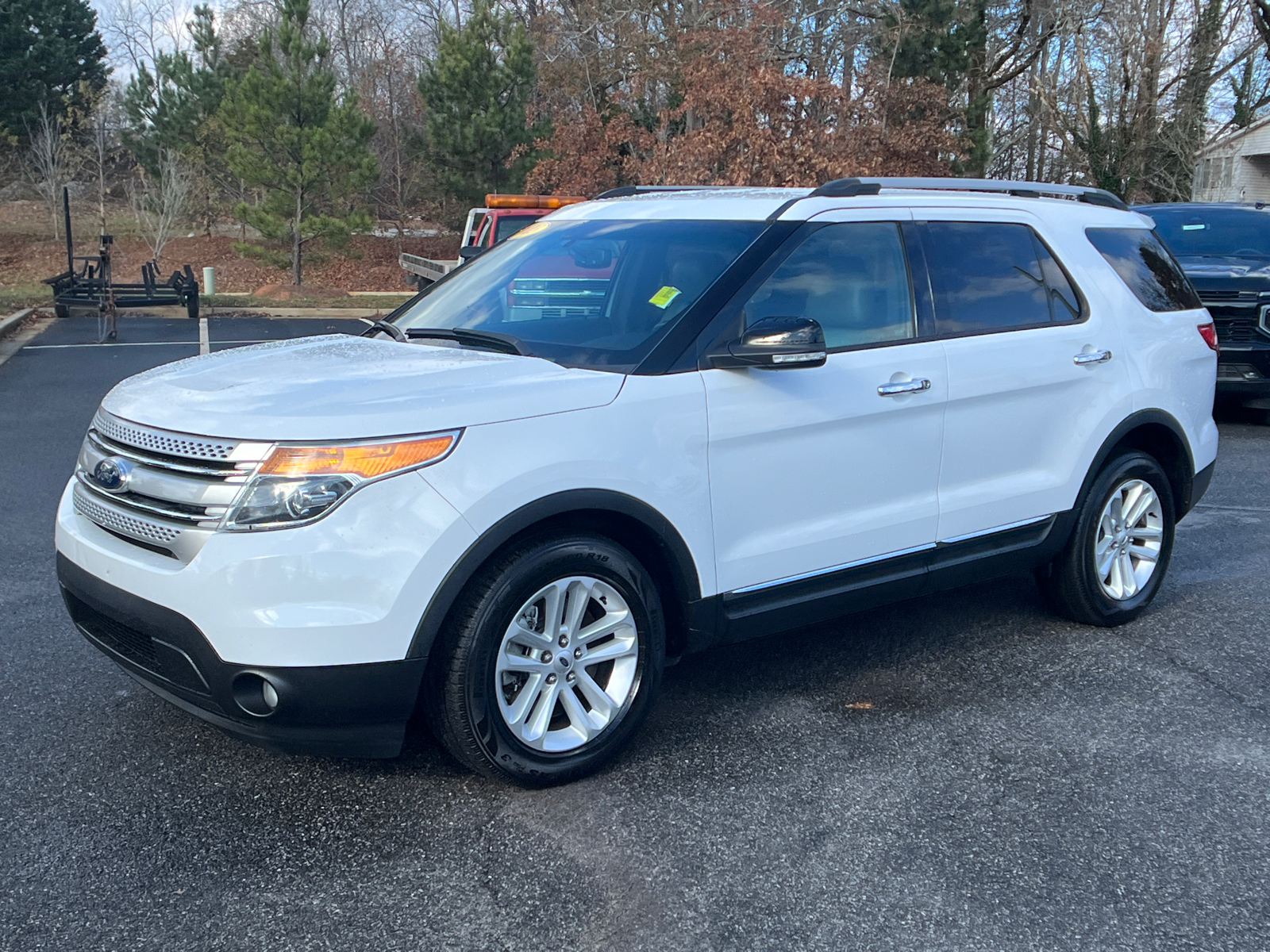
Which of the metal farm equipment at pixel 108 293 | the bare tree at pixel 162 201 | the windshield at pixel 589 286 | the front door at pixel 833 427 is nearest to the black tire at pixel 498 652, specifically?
the front door at pixel 833 427

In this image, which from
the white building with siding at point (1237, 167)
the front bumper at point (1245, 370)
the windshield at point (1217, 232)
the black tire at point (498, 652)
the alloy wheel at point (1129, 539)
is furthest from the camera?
the white building with siding at point (1237, 167)

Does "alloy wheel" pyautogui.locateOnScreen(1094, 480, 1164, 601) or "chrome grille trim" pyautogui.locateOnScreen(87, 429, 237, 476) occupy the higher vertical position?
"chrome grille trim" pyautogui.locateOnScreen(87, 429, 237, 476)

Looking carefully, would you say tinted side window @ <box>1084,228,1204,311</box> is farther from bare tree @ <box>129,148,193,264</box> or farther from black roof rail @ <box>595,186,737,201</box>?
bare tree @ <box>129,148,193,264</box>

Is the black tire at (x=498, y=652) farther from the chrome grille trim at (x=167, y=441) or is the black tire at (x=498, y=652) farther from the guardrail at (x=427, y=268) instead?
the guardrail at (x=427, y=268)

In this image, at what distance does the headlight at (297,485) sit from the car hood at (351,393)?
5 centimetres

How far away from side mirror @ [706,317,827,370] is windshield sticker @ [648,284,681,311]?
0.31m

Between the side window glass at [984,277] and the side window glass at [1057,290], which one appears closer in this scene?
the side window glass at [984,277]

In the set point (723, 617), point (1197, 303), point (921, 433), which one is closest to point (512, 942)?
point (723, 617)

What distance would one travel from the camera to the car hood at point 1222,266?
10.1 m

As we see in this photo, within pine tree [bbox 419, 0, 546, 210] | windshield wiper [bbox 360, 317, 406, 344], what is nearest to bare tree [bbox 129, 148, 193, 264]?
pine tree [bbox 419, 0, 546, 210]

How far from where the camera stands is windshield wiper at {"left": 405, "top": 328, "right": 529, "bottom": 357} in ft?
12.8

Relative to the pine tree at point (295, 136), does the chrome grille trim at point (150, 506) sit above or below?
below

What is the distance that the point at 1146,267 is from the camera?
5.33 metres

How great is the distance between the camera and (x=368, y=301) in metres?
24.5
